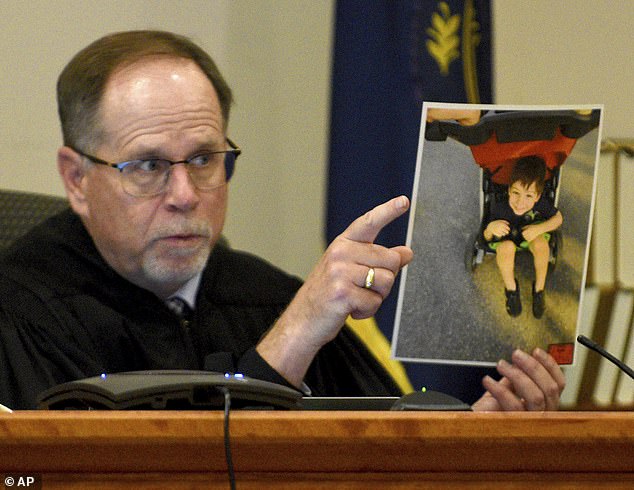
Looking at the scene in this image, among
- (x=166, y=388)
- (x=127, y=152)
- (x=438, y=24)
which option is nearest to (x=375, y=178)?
(x=438, y=24)

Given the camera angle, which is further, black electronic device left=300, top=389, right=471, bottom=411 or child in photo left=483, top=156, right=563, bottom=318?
child in photo left=483, top=156, right=563, bottom=318

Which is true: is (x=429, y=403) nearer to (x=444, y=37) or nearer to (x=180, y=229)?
(x=180, y=229)

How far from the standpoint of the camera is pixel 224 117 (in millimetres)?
2283

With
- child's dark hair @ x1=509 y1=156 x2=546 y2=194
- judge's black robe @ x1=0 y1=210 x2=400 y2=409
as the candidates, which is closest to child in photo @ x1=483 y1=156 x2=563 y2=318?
child's dark hair @ x1=509 y1=156 x2=546 y2=194

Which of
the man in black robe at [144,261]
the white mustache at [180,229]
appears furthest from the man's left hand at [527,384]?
the white mustache at [180,229]

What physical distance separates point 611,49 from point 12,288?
249 centimetres

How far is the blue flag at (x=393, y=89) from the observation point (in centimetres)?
294

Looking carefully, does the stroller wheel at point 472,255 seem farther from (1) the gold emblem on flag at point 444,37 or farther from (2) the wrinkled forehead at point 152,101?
(1) the gold emblem on flag at point 444,37

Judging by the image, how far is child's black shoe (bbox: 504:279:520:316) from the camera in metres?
1.71

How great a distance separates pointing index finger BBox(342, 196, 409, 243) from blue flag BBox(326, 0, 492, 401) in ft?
4.19

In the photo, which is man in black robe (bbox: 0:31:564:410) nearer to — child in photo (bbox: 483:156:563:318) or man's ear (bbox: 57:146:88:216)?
man's ear (bbox: 57:146:88:216)

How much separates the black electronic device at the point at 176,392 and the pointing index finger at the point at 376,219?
505 mm

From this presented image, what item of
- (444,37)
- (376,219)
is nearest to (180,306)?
(376,219)

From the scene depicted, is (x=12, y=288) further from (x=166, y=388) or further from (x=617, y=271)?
(x=617, y=271)
